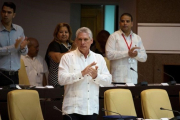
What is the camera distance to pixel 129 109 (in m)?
4.95

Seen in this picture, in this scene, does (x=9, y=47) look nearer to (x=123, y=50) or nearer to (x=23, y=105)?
(x=23, y=105)

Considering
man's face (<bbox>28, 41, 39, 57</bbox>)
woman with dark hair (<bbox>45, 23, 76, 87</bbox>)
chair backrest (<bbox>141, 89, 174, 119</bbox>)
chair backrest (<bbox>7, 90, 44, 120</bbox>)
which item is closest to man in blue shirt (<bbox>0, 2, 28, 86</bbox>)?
woman with dark hair (<bbox>45, 23, 76, 87</bbox>)

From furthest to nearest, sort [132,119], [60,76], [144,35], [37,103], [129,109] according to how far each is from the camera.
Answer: [144,35] → [129,109] → [37,103] → [60,76] → [132,119]

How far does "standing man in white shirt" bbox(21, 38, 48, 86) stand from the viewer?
7.27 meters

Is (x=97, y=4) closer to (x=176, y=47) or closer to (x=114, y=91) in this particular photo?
(x=176, y=47)

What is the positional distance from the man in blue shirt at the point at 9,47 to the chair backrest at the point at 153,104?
1.55 metres

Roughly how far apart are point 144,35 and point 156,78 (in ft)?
2.66

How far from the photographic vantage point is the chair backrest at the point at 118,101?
4770 millimetres

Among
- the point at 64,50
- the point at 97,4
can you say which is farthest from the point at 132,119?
the point at 97,4

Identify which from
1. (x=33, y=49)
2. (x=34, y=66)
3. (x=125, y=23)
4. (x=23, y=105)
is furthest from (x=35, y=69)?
(x=23, y=105)

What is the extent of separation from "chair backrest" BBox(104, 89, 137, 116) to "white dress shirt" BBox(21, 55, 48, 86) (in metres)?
2.50

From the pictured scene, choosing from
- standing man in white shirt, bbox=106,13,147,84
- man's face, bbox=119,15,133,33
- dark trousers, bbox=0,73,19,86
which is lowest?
dark trousers, bbox=0,73,19,86

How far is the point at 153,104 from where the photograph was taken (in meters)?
5.09

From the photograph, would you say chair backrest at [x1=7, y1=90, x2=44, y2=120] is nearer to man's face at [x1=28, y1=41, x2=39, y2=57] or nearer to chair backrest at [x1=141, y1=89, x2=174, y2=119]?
chair backrest at [x1=141, y1=89, x2=174, y2=119]
